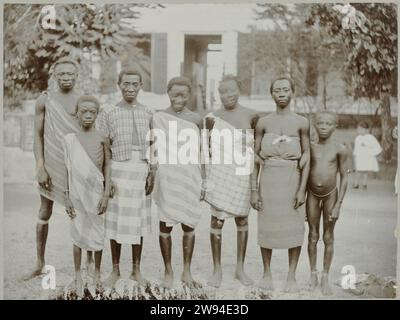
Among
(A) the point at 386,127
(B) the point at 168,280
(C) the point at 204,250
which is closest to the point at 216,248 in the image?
(C) the point at 204,250

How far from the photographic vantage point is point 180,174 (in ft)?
15.1

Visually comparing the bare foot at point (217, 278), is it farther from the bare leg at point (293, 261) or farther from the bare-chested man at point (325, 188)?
the bare-chested man at point (325, 188)

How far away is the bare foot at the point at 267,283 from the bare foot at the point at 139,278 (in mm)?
827

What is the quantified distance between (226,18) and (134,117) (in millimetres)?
978

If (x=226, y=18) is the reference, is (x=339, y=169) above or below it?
below

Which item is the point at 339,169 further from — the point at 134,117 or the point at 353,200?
the point at 134,117

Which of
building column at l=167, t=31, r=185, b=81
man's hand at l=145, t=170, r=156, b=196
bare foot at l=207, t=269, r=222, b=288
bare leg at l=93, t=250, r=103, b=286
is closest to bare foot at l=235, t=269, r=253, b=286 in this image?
bare foot at l=207, t=269, r=222, b=288

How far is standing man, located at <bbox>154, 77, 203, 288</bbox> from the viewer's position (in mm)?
4609

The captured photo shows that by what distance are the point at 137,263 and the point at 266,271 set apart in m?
0.93

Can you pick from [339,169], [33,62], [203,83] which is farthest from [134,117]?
[339,169]

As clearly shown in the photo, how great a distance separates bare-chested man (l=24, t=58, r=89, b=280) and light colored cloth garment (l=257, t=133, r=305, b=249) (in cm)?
142

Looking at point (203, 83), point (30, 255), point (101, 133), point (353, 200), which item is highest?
point (203, 83)

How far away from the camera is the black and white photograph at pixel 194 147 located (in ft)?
15.1

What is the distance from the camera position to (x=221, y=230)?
4.66m
